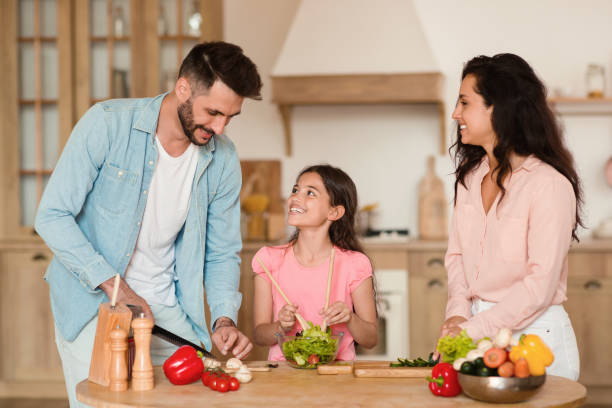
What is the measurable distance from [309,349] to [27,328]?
297cm

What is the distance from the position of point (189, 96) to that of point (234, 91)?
0.40 ft

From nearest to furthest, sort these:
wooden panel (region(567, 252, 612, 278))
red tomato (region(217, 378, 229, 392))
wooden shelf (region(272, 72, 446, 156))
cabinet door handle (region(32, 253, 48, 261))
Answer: red tomato (region(217, 378, 229, 392)) < wooden panel (region(567, 252, 612, 278)) < wooden shelf (region(272, 72, 446, 156)) < cabinet door handle (region(32, 253, 48, 261))

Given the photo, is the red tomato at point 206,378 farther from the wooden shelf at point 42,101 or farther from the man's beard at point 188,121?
the wooden shelf at point 42,101

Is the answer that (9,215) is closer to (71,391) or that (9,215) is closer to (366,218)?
(366,218)

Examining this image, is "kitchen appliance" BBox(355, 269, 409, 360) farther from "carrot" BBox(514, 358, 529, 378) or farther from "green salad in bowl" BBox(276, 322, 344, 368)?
"carrot" BBox(514, 358, 529, 378)

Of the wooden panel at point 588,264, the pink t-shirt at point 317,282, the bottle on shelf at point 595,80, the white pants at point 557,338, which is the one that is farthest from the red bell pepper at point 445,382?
the bottle on shelf at point 595,80

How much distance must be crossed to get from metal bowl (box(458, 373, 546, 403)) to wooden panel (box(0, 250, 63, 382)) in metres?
3.35

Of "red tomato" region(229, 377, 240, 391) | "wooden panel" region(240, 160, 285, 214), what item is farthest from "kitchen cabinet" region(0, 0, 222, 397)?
"red tomato" region(229, 377, 240, 391)

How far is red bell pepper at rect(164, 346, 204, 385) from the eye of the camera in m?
1.66

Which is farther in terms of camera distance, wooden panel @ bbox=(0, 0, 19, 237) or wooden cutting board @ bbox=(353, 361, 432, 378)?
wooden panel @ bbox=(0, 0, 19, 237)

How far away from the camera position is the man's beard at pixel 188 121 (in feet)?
6.31

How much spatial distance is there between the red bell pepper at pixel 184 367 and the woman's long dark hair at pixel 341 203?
93 centimetres

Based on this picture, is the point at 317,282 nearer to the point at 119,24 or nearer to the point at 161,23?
the point at 161,23

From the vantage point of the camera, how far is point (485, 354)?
1.48m
